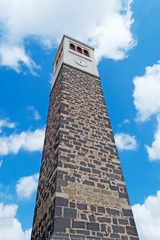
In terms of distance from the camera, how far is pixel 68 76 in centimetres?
996

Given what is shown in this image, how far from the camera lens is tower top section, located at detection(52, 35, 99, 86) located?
37.5 ft

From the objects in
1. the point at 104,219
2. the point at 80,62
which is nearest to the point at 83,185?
the point at 104,219

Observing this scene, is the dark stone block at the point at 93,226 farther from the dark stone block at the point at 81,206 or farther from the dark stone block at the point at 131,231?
the dark stone block at the point at 131,231

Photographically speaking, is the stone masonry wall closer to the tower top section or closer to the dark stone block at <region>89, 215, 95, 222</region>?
the dark stone block at <region>89, 215, 95, 222</region>

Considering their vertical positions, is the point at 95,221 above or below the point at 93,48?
below

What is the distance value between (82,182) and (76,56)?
29.9 feet

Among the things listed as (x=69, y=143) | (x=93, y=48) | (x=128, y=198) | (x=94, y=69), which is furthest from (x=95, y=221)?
(x=93, y=48)

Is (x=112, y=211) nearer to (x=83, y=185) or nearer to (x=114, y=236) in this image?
(x=114, y=236)

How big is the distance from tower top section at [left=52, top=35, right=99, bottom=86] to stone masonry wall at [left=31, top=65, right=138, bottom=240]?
337cm

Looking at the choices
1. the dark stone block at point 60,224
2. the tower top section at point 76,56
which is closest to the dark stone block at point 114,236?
the dark stone block at point 60,224

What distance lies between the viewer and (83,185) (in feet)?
18.3

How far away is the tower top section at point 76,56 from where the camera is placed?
11438 millimetres

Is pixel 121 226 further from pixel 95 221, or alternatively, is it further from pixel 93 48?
pixel 93 48

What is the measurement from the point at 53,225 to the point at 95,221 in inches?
46.6
